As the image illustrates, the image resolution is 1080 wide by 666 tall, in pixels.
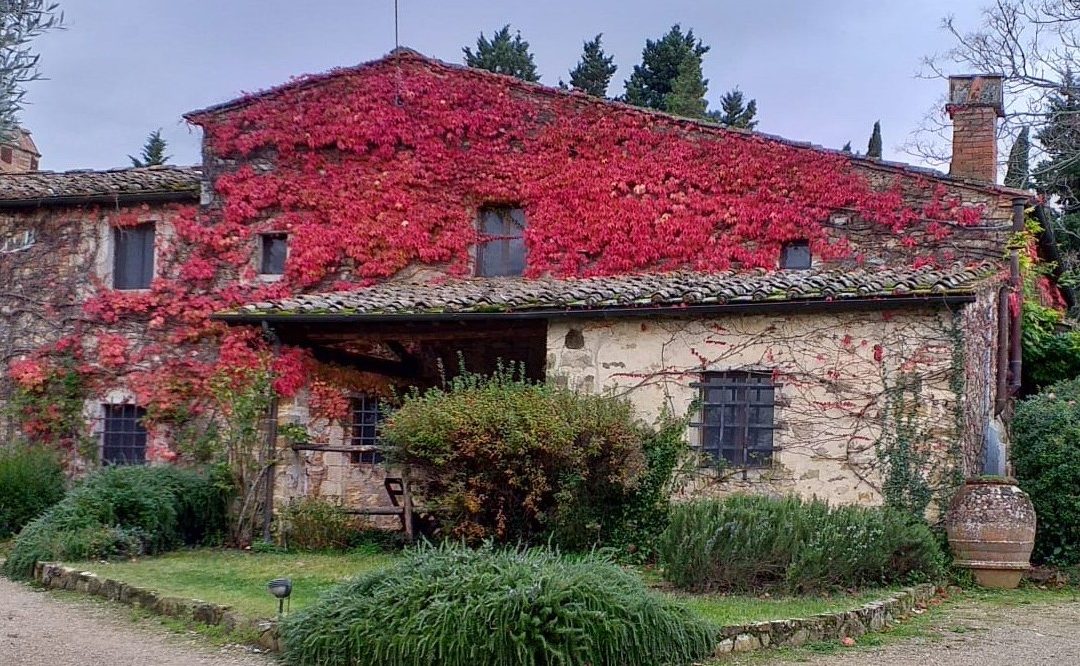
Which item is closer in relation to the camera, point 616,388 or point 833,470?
point 833,470

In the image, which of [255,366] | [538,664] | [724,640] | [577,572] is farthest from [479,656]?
[255,366]

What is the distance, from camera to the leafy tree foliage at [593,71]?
30.8 metres

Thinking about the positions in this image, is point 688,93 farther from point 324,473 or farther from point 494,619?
point 494,619

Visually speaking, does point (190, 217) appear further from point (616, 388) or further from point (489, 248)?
point (616, 388)

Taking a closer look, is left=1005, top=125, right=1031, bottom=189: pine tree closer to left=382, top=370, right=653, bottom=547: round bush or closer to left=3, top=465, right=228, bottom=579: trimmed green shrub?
left=382, top=370, right=653, bottom=547: round bush

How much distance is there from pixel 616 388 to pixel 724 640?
207 inches

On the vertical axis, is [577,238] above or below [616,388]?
above

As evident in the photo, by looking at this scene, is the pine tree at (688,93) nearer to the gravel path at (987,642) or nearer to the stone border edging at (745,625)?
the stone border edging at (745,625)

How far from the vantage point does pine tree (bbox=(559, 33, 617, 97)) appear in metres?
30.8

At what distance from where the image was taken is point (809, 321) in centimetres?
1176

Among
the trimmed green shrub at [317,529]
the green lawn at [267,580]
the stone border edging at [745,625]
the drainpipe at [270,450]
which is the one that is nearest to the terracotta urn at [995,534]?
the stone border edging at [745,625]

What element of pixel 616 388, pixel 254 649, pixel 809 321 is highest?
pixel 809 321

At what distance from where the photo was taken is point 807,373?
38.4 feet

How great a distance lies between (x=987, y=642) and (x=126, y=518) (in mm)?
8643
